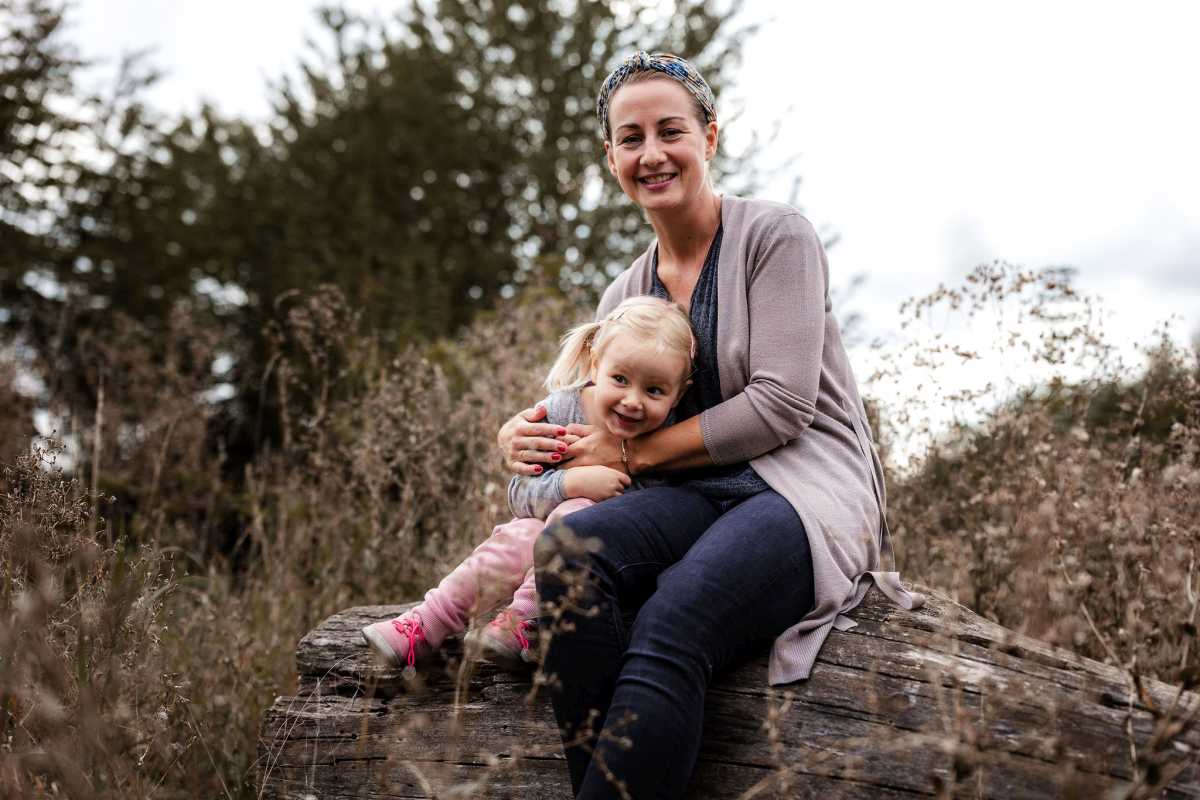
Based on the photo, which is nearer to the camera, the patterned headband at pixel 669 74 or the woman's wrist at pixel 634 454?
the woman's wrist at pixel 634 454

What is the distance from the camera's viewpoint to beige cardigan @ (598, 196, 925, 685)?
228 centimetres

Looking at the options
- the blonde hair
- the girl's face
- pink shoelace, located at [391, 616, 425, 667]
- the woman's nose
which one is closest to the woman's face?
the woman's nose

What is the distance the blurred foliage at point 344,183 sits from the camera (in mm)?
10711

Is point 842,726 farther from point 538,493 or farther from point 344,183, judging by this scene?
point 344,183

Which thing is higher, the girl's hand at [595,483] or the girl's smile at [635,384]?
the girl's smile at [635,384]

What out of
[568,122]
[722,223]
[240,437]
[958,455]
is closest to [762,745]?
[722,223]

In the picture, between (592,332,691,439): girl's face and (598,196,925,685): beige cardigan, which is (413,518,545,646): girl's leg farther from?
Answer: (598,196,925,685): beige cardigan

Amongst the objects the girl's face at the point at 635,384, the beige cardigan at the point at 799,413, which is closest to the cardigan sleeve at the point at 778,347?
the beige cardigan at the point at 799,413

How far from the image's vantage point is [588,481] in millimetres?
2527

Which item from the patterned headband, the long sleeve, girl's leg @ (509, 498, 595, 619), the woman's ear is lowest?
girl's leg @ (509, 498, 595, 619)

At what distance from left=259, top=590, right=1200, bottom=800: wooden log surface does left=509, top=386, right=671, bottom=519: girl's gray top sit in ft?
1.41

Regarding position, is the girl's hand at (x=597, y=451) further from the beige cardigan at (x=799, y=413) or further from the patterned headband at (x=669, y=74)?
the patterned headband at (x=669, y=74)

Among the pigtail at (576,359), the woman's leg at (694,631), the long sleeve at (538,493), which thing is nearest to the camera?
the woman's leg at (694,631)

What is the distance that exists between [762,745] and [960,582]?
4.79ft
